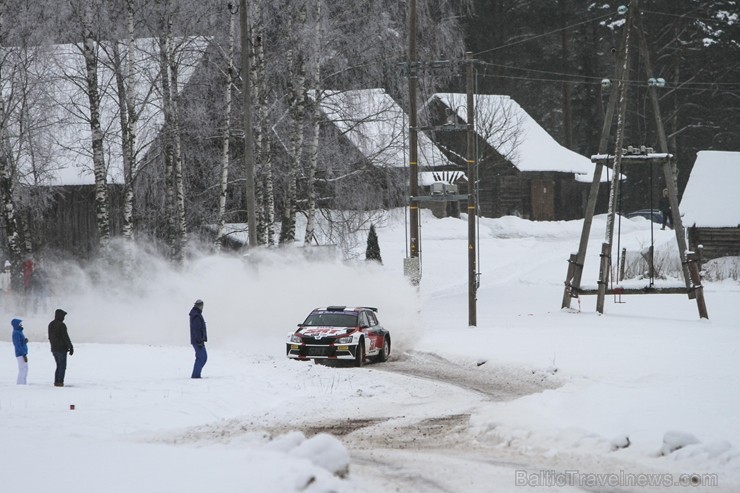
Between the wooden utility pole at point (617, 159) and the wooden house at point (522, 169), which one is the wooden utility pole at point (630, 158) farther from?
the wooden house at point (522, 169)

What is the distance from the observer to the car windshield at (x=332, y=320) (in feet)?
74.1

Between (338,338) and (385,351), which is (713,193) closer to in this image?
(385,351)

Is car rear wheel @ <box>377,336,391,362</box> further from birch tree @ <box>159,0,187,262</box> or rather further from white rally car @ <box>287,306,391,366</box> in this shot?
birch tree @ <box>159,0,187,262</box>

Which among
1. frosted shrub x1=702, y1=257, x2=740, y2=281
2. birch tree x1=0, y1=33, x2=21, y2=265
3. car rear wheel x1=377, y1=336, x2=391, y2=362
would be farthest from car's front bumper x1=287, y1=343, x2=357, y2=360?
frosted shrub x1=702, y1=257, x2=740, y2=281

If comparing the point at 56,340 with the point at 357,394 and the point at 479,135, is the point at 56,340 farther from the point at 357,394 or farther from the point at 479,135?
the point at 479,135

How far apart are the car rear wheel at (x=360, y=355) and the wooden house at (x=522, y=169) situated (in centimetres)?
3960

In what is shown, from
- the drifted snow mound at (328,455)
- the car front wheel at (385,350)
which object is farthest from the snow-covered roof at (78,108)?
the drifted snow mound at (328,455)

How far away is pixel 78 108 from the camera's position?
93.1ft

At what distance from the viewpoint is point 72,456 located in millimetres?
10156

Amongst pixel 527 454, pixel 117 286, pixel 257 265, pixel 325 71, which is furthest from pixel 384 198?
pixel 527 454

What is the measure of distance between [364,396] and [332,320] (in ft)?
20.2

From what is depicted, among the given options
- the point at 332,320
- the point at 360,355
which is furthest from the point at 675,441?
the point at 332,320

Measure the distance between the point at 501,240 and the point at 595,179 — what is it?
26.5m

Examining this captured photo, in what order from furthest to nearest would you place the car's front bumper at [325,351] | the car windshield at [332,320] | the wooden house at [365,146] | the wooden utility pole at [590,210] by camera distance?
1. the wooden house at [365,146]
2. the wooden utility pole at [590,210]
3. the car windshield at [332,320]
4. the car's front bumper at [325,351]
